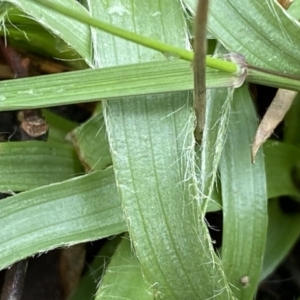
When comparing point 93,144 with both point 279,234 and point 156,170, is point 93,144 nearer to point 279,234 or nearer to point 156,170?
point 156,170

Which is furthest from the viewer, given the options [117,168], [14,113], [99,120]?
[14,113]

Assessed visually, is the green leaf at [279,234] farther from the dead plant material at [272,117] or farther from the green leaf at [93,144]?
the green leaf at [93,144]

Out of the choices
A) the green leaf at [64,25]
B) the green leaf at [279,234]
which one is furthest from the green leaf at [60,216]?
the green leaf at [279,234]

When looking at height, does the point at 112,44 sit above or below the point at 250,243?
above

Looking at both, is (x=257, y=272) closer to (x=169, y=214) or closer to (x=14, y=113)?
(x=169, y=214)

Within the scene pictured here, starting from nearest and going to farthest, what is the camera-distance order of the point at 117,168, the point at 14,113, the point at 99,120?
1. the point at 117,168
2. the point at 99,120
3. the point at 14,113

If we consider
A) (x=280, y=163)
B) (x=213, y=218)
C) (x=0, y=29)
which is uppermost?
(x=0, y=29)

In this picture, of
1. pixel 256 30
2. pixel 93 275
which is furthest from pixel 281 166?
pixel 93 275

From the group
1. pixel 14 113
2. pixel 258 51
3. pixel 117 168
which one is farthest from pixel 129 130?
pixel 14 113

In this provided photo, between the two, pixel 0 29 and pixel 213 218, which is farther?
pixel 213 218
